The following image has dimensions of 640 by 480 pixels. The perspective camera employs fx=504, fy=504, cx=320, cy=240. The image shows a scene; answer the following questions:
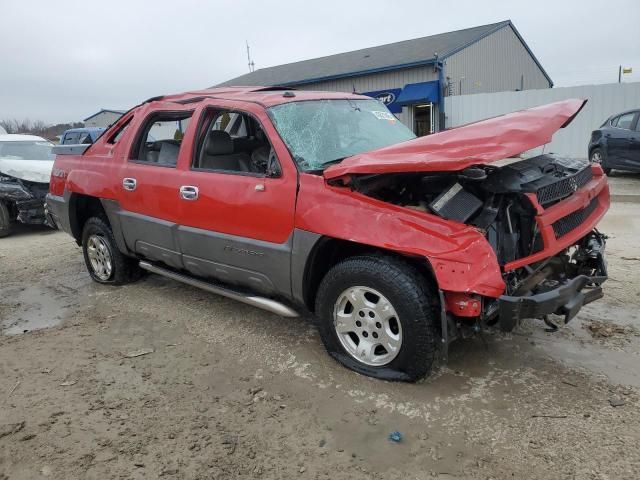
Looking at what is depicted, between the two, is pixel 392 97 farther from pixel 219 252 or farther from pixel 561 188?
pixel 561 188

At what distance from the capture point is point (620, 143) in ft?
36.2

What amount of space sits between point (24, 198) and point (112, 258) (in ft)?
14.3

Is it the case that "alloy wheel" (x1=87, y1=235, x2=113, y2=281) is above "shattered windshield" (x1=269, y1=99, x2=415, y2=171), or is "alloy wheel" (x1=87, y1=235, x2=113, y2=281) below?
below

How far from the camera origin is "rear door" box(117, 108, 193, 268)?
13.6 ft

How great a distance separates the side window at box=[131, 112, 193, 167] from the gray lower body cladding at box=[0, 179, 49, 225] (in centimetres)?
463

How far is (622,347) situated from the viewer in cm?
346

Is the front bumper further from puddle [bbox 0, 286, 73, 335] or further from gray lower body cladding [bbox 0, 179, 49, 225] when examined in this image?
gray lower body cladding [bbox 0, 179, 49, 225]

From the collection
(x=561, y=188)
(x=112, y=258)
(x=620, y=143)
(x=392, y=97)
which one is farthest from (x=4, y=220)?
(x=392, y=97)

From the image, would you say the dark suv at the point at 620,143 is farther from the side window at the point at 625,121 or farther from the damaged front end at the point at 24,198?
the damaged front end at the point at 24,198

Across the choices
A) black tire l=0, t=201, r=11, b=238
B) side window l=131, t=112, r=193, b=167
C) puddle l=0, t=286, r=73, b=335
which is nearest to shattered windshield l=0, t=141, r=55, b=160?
black tire l=0, t=201, r=11, b=238

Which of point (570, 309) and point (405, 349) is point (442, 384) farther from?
point (570, 309)

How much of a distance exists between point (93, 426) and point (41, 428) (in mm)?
295

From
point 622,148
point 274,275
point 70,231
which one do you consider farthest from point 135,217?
point 622,148

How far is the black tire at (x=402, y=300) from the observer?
9.39 ft
